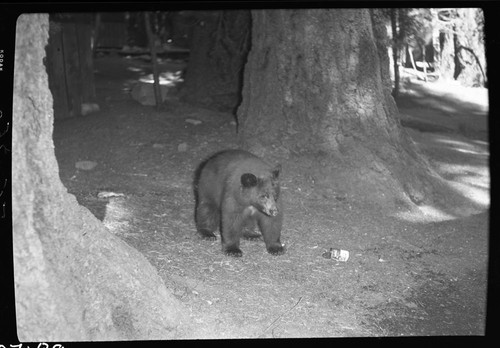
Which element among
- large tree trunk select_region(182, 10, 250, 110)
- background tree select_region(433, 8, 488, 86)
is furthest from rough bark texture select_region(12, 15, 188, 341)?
background tree select_region(433, 8, 488, 86)

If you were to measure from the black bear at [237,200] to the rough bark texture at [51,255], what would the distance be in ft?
6.01

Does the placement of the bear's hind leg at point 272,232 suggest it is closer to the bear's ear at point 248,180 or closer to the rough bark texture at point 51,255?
the bear's ear at point 248,180

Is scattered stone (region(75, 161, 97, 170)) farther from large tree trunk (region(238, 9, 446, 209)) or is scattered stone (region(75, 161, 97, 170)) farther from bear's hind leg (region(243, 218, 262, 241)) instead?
bear's hind leg (region(243, 218, 262, 241))

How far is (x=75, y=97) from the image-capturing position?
10.5m

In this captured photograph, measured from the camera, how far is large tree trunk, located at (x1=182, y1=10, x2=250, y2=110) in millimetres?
10656

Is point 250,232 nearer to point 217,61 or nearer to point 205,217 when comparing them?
point 205,217

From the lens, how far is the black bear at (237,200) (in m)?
5.71

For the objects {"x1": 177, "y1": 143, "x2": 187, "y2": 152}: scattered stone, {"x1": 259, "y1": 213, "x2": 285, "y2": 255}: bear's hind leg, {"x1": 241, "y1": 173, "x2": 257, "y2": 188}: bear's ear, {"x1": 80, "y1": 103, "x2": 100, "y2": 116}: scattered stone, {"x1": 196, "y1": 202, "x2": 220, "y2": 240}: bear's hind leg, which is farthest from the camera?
{"x1": 80, "y1": 103, "x2": 100, "y2": 116}: scattered stone

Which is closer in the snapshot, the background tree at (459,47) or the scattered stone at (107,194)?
the scattered stone at (107,194)

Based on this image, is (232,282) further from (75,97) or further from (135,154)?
(75,97)

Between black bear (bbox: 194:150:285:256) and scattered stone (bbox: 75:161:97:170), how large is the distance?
2513mm

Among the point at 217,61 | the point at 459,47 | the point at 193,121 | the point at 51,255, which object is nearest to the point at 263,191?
the point at 51,255

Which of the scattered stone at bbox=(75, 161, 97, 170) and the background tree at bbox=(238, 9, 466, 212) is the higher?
the background tree at bbox=(238, 9, 466, 212)

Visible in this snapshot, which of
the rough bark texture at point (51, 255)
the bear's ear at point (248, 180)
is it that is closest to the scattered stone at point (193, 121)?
the bear's ear at point (248, 180)
